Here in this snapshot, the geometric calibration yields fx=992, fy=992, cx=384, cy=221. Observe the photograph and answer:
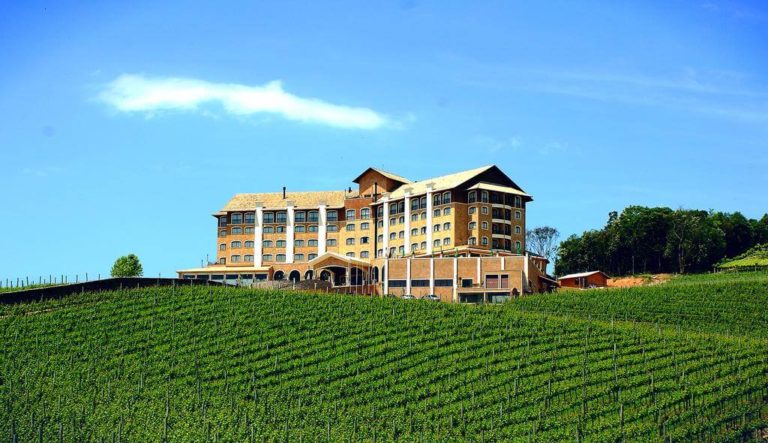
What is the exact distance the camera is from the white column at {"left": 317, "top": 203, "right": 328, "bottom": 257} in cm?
11169

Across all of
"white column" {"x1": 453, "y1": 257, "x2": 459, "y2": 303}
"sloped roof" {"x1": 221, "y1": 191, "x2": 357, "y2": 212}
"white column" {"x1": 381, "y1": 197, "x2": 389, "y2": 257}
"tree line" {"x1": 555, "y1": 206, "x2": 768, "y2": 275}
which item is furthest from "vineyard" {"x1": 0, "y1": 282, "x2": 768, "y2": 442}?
"sloped roof" {"x1": 221, "y1": 191, "x2": 357, "y2": 212}

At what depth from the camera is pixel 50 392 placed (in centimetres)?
4991

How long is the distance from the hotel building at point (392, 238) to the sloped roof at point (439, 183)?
210mm

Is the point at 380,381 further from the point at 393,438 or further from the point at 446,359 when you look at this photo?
the point at 393,438

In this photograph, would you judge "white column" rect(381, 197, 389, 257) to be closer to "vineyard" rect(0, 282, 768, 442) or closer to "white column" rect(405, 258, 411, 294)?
"white column" rect(405, 258, 411, 294)

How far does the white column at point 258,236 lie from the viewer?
11300 centimetres

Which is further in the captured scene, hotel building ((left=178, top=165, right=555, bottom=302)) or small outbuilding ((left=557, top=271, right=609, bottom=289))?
small outbuilding ((left=557, top=271, right=609, bottom=289))

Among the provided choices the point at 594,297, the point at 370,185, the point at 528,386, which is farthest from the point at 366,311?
the point at 370,185

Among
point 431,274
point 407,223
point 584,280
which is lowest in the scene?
point 584,280

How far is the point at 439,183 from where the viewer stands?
341 feet

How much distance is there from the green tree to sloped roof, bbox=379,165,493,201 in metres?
32.8

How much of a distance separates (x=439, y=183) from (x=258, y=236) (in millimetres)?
23155

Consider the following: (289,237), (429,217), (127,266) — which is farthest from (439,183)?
(127,266)

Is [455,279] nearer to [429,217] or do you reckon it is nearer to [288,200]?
[429,217]
